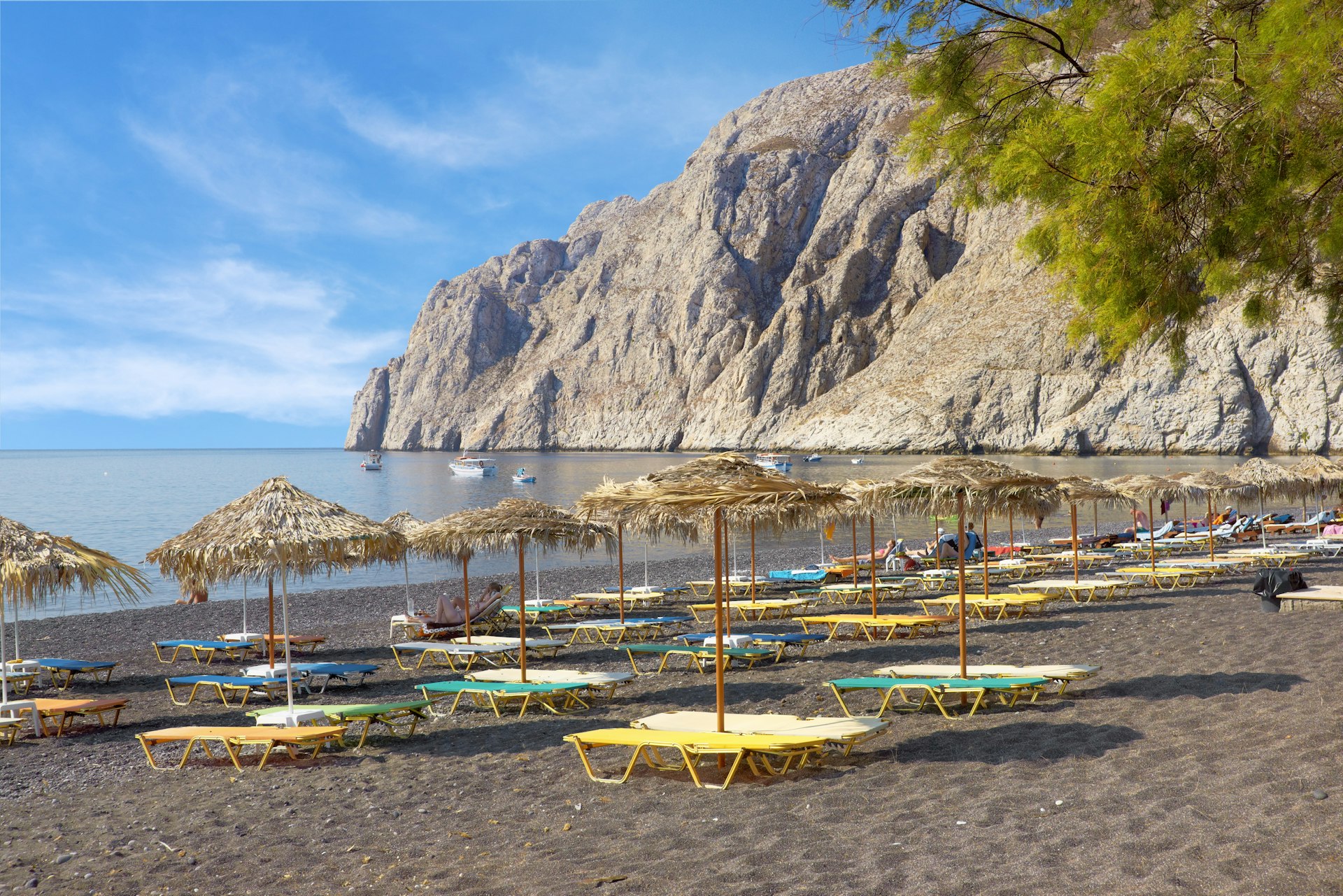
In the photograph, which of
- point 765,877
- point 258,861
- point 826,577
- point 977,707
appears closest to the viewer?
point 765,877

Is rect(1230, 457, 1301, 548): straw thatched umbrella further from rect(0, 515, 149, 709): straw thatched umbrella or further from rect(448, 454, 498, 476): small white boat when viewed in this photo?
rect(448, 454, 498, 476): small white boat

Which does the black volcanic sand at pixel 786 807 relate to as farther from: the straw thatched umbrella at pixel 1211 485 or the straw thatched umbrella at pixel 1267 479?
the straw thatched umbrella at pixel 1267 479

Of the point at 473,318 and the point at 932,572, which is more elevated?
the point at 473,318

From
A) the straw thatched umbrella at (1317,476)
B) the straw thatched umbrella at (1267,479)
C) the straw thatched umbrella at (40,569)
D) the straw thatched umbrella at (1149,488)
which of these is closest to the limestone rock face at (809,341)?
the straw thatched umbrella at (1317,476)

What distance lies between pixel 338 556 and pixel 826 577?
481 inches

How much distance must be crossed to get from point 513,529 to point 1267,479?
1762cm

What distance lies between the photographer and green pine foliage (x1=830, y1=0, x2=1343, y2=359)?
15.4 feet

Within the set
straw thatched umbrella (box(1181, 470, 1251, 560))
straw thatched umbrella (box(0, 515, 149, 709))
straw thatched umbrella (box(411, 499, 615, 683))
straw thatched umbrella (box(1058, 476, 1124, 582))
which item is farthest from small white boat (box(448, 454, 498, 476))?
straw thatched umbrella (box(0, 515, 149, 709))

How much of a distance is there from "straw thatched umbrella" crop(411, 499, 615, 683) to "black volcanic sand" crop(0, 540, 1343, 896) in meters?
1.72

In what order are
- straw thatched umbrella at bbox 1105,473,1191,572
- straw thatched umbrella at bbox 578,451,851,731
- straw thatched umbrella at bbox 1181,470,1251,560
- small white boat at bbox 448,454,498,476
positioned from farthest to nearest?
small white boat at bbox 448,454,498,476 → straw thatched umbrella at bbox 1181,470,1251,560 → straw thatched umbrella at bbox 1105,473,1191,572 → straw thatched umbrella at bbox 578,451,851,731

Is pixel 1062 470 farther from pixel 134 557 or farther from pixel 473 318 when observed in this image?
pixel 473 318

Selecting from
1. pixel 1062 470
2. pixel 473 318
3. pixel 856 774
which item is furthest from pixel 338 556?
pixel 473 318

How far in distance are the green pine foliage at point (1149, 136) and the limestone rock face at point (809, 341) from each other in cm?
4198

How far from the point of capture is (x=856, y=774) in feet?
18.8
